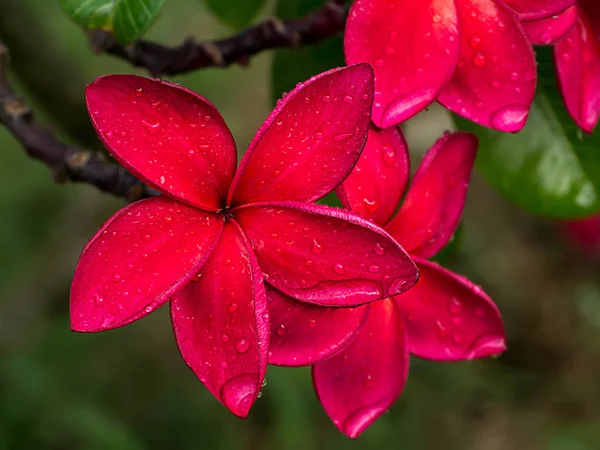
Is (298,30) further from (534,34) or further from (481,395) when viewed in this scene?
(481,395)

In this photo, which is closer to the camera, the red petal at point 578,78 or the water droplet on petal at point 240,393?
the water droplet on petal at point 240,393

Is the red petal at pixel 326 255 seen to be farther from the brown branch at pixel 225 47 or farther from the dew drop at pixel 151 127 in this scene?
the brown branch at pixel 225 47

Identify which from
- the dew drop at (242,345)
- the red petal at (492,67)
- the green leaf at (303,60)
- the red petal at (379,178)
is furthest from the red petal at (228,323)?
the green leaf at (303,60)

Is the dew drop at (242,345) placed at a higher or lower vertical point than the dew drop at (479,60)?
lower

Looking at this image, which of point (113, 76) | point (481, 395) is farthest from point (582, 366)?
point (113, 76)

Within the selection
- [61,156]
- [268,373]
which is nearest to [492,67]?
[61,156]

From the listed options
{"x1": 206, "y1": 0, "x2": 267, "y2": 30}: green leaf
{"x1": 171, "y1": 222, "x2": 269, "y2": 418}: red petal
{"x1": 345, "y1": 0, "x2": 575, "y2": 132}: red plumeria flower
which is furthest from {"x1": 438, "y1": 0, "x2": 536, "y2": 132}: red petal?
{"x1": 206, "y1": 0, "x2": 267, "y2": 30}: green leaf

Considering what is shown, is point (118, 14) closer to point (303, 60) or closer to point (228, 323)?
point (228, 323)
